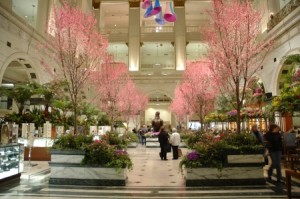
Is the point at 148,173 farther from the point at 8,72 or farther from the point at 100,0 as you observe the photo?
the point at 100,0

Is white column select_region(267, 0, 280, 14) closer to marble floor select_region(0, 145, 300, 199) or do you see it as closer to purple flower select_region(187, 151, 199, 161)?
marble floor select_region(0, 145, 300, 199)

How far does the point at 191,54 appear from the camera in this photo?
108 ft

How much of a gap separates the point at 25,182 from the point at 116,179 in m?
2.30

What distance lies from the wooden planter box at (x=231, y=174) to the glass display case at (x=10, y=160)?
13.9 feet

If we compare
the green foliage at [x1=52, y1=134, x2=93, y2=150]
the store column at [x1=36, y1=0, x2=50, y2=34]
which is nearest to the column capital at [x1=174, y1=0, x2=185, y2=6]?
the store column at [x1=36, y1=0, x2=50, y2=34]

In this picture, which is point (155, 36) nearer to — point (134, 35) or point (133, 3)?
point (134, 35)

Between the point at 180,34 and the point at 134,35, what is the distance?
16.2ft

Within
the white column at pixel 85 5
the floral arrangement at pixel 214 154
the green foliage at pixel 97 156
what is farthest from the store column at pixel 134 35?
the floral arrangement at pixel 214 154

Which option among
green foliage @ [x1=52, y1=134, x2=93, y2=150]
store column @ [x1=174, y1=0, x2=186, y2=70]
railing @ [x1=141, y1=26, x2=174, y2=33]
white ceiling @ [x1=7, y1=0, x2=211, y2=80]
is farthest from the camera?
railing @ [x1=141, y1=26, x2=174, y2=33]

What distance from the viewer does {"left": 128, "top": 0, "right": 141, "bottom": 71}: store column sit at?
28.9 meters

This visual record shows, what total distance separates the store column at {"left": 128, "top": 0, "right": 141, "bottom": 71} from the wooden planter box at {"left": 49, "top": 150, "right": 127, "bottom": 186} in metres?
23.0

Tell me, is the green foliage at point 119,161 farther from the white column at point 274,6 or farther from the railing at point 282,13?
the white column at point 274,6

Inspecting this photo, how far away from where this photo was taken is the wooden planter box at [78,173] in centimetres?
623

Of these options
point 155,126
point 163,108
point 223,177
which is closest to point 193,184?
point 223,177
